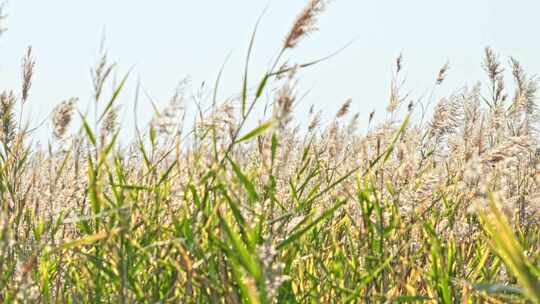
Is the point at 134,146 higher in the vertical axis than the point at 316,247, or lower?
higher

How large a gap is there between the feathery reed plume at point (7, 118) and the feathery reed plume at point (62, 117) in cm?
29

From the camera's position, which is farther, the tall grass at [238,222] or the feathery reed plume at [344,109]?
the feathery reed plume at [344,109]

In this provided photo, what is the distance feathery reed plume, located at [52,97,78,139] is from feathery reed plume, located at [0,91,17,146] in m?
0.29

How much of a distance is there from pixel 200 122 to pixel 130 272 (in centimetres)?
42

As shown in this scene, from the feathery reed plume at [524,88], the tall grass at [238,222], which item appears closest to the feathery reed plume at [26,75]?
the tall grass at [238,222]

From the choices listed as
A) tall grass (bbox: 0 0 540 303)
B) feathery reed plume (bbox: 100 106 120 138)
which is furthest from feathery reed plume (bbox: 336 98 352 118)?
feathery reed plume (bbox: 100 106 120 138)

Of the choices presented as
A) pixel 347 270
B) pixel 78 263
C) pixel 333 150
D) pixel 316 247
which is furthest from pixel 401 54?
pixel 78 263

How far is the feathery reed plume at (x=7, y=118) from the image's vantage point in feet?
7.05

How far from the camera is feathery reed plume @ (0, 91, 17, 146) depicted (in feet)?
7.05

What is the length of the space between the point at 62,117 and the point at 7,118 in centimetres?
33

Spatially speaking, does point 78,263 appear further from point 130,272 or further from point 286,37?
point 286,37

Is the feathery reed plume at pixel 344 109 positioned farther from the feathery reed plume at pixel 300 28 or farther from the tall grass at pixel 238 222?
the feathery reed plume at pixel 300 28

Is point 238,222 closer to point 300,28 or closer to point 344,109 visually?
point 300,28

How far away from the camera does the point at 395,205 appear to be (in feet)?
6.27
